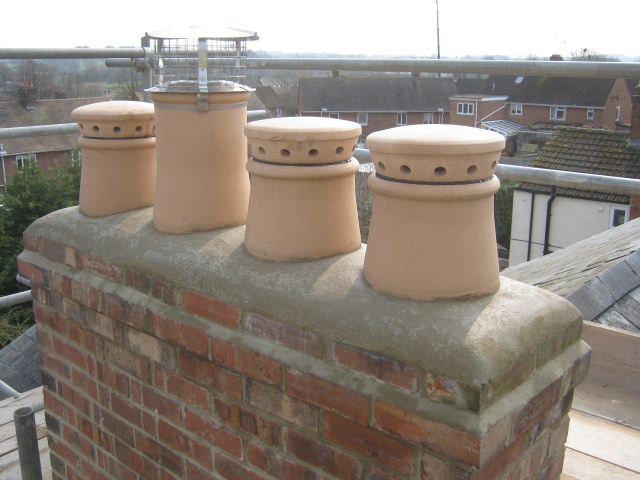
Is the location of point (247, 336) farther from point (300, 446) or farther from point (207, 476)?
point (207, 476)

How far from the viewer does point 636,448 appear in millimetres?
2102

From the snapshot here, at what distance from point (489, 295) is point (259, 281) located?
20.2 inches

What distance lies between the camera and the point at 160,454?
1774 millimetres

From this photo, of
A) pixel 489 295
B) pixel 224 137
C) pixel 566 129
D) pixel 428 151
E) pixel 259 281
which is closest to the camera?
pixel 428 151

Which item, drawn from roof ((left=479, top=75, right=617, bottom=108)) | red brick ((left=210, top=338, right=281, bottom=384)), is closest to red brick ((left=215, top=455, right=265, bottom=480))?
red brick ((left=210, top=338, right=281, bottom=384))

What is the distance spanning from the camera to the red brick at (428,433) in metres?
1.15

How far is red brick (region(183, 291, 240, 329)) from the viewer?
152 centimetres

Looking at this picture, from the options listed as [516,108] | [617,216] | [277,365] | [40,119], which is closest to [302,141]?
[277,365]

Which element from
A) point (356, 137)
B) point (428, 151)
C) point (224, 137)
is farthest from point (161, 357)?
point (428, 151)

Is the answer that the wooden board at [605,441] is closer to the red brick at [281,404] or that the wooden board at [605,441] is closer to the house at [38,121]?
the red brick at [281,404]

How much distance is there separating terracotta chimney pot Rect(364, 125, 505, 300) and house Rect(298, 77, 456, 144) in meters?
31.7

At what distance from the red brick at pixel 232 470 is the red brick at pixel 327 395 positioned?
0.28 meters

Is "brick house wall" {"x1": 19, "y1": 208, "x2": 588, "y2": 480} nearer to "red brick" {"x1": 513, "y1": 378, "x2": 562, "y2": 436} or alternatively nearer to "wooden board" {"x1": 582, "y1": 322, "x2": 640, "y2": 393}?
"red brick" {"x1": 513, "y1": 378, "x2": 562, "y2": 436}

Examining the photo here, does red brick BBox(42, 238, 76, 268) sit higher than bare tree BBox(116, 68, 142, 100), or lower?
lower
